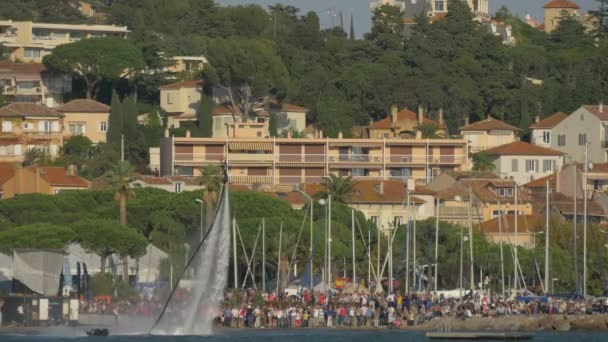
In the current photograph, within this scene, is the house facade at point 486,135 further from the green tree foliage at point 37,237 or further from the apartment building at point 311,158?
the green tree foliage at point 37,237

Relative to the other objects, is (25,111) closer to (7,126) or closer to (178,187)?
(7,126)

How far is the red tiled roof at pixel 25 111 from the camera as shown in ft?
523

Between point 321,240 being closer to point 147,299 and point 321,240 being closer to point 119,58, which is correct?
point 147,299

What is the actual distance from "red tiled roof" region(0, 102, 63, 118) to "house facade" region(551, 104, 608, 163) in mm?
38807

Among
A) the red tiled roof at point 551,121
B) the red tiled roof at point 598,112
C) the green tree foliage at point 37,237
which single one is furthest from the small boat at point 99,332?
the red tiled roof at point 551,121

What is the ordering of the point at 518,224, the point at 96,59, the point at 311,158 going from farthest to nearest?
the point at 96,59 < the point at 311,158 < the point at 518,224

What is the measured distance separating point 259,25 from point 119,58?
28.0 m

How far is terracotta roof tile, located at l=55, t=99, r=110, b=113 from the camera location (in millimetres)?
161625


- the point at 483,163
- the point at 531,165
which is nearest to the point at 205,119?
the point at 483,163

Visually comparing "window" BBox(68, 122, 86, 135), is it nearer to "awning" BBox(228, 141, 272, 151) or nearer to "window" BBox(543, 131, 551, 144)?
"awning" BBox(228, 141, 272, 151)

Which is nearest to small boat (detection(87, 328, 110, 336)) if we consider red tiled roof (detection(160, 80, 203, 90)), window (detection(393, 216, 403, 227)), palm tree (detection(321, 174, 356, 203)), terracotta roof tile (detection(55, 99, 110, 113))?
Answer: window (detection(393, 216, 403, 227))

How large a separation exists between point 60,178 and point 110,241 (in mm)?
34166

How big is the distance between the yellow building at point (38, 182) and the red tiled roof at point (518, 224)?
25916 millimetres

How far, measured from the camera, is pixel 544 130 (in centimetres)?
16675
